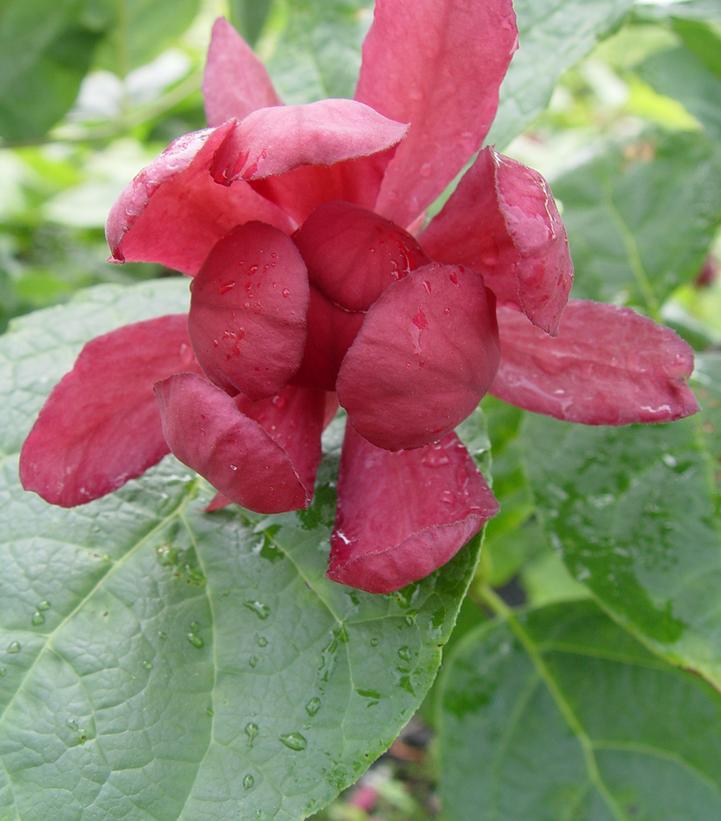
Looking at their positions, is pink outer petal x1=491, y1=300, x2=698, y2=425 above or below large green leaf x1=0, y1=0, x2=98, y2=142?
above

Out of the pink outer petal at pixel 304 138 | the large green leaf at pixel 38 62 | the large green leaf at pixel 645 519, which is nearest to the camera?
the pink outer petal at pixel 304 138

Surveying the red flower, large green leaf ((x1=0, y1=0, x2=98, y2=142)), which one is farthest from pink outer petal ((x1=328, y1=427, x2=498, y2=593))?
large green leaf ((x1=0, y1=0, x2=98, y2=142))

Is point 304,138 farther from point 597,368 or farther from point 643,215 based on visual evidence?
point 643,215

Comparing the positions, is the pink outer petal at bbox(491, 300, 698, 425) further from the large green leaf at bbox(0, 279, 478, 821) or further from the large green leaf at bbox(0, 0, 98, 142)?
the large green leaf at bbox(0, 0, 98, 142)

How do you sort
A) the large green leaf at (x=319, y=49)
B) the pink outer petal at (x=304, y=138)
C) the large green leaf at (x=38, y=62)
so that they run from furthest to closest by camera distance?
the large green leaf at (x=38, y=62) < the large green leaf at (x=319, y=49) < the pink outer petal at (x=304, y=138)

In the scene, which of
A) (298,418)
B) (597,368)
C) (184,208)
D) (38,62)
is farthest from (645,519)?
(38,62)

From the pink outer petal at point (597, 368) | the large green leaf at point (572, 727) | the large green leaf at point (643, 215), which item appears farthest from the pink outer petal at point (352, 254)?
the large green leaf at point (572, 727)

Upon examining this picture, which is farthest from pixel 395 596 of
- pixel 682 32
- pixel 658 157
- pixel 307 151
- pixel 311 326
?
pixel 682 32

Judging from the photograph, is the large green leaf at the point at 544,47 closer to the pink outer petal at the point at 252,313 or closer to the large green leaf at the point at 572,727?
the pink outer petal at the point at 252,313
